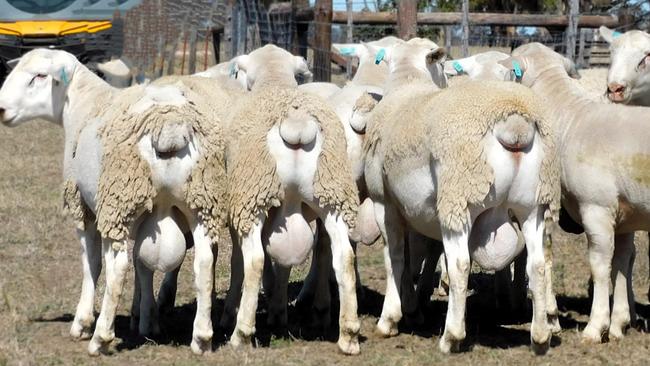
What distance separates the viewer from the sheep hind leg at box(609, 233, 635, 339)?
7312 mm

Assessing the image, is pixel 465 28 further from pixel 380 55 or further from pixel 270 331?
pixel 270 331

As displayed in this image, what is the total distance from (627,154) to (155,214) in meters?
2.91

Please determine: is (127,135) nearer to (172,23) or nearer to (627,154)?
(627,154)

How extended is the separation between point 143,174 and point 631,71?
4.15 meters

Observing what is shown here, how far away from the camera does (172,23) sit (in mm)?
25906

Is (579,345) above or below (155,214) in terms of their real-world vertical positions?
below

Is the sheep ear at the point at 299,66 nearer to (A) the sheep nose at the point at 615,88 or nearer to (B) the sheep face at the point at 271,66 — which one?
(B) the sheep face at the point at 271,66

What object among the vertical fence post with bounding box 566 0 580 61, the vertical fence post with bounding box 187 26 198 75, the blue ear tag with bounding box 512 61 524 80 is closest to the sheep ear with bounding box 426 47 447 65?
the blue ear tag with bounding box 512 61 524 80

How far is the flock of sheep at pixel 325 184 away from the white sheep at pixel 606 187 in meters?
0.01

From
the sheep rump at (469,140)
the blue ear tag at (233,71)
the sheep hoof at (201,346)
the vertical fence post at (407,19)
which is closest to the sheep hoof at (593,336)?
the sheep rump at (469,140)

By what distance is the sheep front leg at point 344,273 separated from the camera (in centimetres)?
669

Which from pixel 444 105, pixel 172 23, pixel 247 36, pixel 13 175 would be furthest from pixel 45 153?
pixel 444 105

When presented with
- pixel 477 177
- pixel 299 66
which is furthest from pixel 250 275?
pixel 299 66

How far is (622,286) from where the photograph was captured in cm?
743
